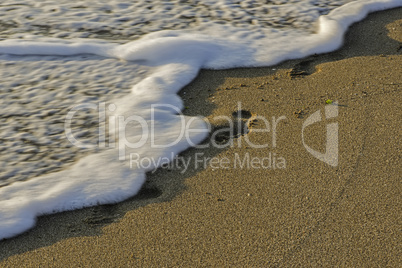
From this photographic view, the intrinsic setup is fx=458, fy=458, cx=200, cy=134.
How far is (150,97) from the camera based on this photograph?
9.95 ft

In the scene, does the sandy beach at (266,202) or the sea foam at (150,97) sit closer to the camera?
the sandy beach at (266,202)

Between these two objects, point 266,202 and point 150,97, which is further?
point 150,97

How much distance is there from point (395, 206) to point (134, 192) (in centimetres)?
119

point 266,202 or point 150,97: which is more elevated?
point 150,97

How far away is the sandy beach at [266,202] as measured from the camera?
1827 mm

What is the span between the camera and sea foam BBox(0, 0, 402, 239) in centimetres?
220

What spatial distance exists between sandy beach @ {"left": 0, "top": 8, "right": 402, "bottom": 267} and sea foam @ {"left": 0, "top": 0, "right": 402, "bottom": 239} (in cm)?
10

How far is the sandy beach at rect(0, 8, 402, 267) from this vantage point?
5.99 ft

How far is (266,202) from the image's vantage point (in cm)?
208

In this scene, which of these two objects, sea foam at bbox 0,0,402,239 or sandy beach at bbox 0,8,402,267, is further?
sea foam at bbox 0,0,402,239

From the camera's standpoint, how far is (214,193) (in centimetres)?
217

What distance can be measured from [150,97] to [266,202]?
1.27 metres

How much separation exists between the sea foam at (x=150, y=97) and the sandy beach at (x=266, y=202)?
98 millimetres

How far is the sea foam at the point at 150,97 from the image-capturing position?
2.20 m
